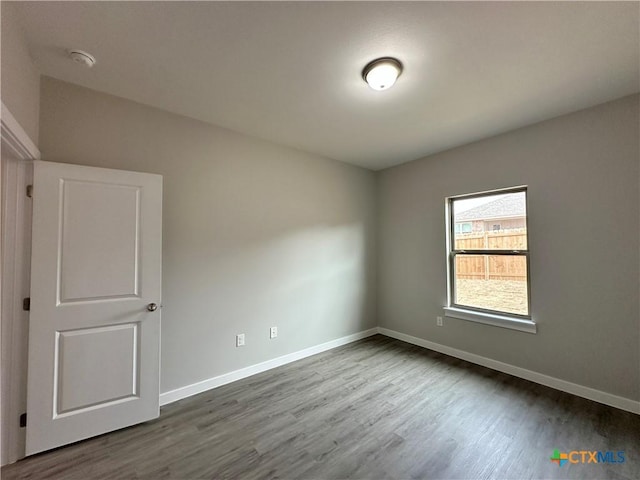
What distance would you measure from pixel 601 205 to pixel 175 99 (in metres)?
3.85

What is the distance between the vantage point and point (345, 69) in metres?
1.88

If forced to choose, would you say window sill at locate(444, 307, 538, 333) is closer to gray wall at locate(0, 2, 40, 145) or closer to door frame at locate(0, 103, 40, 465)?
door frame at locate(0, 103, 40, 465)

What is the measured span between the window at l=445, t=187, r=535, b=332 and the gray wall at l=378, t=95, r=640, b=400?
0.11 meters

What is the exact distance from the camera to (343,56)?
5.74ft

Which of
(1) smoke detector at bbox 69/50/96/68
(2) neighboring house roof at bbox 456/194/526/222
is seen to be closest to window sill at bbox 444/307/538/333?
(2) neighboring house roof at bbox 456/194/526/222

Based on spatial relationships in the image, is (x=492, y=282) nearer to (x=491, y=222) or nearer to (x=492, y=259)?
(x=492, y=259)

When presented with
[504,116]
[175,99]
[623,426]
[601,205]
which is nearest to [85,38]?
[175,99]

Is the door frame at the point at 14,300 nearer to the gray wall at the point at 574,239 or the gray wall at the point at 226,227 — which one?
the gray wall at the point at 226,227

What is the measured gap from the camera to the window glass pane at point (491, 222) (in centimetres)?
286

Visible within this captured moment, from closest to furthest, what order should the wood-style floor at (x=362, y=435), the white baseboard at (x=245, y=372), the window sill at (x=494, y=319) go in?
the wood-style floor at (x=362, y=435)
the white baseboard at (x=245, y=372)
the window sill at (x=494, y=319)

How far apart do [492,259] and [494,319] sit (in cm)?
68

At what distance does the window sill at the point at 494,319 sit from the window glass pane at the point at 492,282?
11 cm

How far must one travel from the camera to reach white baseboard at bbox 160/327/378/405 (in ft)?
7.83

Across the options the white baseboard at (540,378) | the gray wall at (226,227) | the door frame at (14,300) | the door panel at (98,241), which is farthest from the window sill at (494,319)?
the door frame at (14,300)
